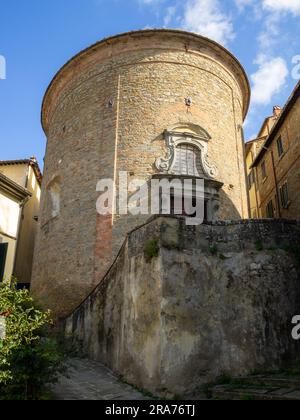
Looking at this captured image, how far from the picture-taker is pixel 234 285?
29.1ft

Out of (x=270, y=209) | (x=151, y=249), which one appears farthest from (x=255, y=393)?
(x=270, y=209)

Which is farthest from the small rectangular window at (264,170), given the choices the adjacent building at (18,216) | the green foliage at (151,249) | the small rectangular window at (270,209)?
the green foliage at (151,249)

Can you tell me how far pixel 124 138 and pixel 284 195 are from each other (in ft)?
28.6

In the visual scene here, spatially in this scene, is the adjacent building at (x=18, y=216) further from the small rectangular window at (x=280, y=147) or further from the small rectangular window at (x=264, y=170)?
the small rectangular window at (x=264, y=170)

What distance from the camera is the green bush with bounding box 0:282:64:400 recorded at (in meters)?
6.99

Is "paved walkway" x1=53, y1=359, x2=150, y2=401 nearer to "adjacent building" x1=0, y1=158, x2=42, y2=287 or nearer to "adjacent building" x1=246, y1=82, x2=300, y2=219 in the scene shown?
"adjacent building" x1=0, y1=158, x2=42, y2=287

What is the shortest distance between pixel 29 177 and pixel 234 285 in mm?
15981

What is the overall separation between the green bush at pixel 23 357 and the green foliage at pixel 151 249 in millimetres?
2374

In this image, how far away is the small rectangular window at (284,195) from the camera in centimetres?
1958

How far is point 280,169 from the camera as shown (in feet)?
66.8

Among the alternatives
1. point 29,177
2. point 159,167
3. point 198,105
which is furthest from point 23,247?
point 198,105

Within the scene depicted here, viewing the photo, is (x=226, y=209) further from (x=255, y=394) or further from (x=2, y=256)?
(x=255, y=394)

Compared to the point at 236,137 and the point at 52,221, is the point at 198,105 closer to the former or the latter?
the point at 236,137

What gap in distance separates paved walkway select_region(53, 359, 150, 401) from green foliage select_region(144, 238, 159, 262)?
258 cm
